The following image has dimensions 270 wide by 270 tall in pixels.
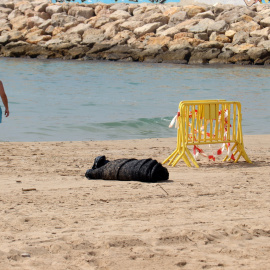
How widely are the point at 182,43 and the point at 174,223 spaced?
3372 centimetres

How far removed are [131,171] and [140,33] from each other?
112ft

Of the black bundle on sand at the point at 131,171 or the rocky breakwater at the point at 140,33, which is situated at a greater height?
the black bundle on sand at the point at 131,171

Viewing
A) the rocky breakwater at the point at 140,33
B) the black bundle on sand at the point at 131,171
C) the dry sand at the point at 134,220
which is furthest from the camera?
the rocky breakwater at the point at 140,33

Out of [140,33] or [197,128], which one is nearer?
[197,128]

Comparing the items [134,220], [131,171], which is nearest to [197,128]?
[131,171]

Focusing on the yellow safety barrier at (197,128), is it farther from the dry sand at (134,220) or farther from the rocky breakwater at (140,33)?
the rocky breakwater at (140,33)

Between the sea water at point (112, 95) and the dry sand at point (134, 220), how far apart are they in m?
5.07

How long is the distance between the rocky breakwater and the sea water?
85.3 inches

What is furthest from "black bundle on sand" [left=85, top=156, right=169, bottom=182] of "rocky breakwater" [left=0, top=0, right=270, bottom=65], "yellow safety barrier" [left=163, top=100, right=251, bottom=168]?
"rocky breakwater" [left=0, top=0, right=270, bottom=65]

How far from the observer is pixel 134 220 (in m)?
5.00

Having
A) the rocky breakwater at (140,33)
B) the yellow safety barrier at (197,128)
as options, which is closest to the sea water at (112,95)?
the rocky breakwater at (140,33)

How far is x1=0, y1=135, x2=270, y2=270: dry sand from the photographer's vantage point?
4.07 meters

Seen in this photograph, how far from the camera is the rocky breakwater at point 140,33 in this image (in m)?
37.2

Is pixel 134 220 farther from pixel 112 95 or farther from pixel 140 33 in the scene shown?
pixel 140 33
